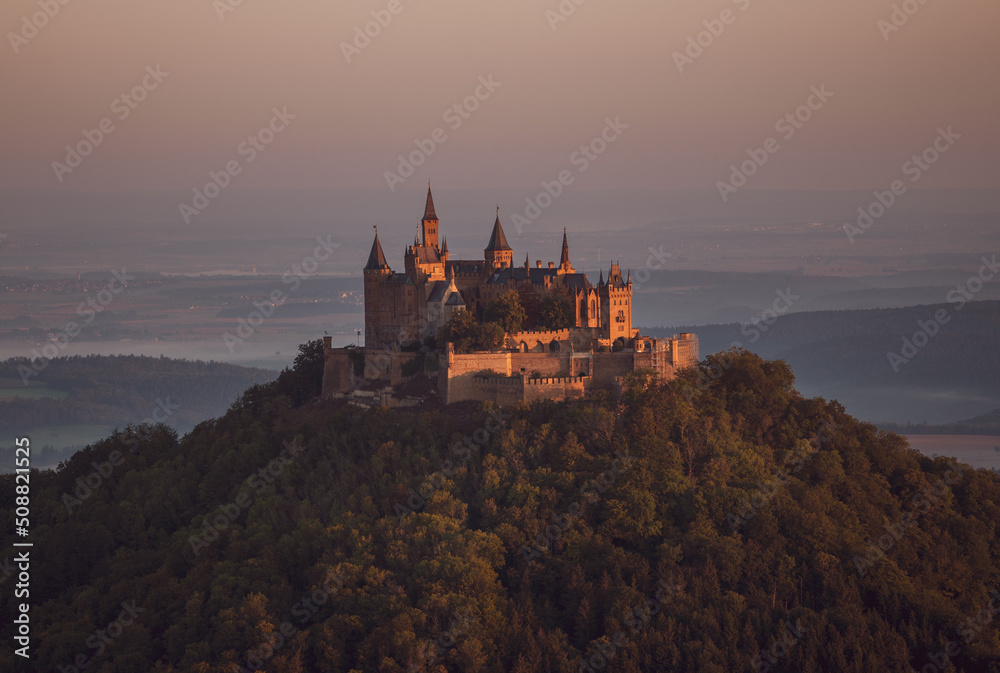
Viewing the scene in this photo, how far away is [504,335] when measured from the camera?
7394cm

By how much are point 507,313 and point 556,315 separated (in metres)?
3.12

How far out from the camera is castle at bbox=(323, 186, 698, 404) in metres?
72.4

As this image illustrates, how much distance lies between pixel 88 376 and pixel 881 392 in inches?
4940

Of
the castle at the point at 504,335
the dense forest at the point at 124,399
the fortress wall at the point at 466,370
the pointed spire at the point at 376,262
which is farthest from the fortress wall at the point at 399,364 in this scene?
the dense forest at the point at 124,399

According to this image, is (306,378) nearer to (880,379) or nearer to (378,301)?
(378,301)

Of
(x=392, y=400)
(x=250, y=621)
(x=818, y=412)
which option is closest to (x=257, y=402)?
(x=392, y=400)

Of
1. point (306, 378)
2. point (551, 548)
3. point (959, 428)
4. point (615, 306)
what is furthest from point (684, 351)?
point (959, 428)

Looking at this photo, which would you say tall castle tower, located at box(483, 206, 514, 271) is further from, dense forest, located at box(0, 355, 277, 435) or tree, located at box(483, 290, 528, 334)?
dense forest, located at box(0, 355, 277, 435)

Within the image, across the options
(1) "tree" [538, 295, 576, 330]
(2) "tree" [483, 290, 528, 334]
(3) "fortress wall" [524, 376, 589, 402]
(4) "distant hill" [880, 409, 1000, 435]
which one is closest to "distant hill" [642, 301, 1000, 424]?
(4) "distant hill" [880, 409, 1000, 435]

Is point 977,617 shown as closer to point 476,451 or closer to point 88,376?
point 476,451

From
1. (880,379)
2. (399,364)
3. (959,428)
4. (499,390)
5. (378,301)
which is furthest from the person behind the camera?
(880,379)

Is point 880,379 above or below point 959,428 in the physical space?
above

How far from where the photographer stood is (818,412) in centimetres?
7331

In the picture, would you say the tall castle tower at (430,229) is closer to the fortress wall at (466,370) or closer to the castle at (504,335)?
the castle at (504,335)
